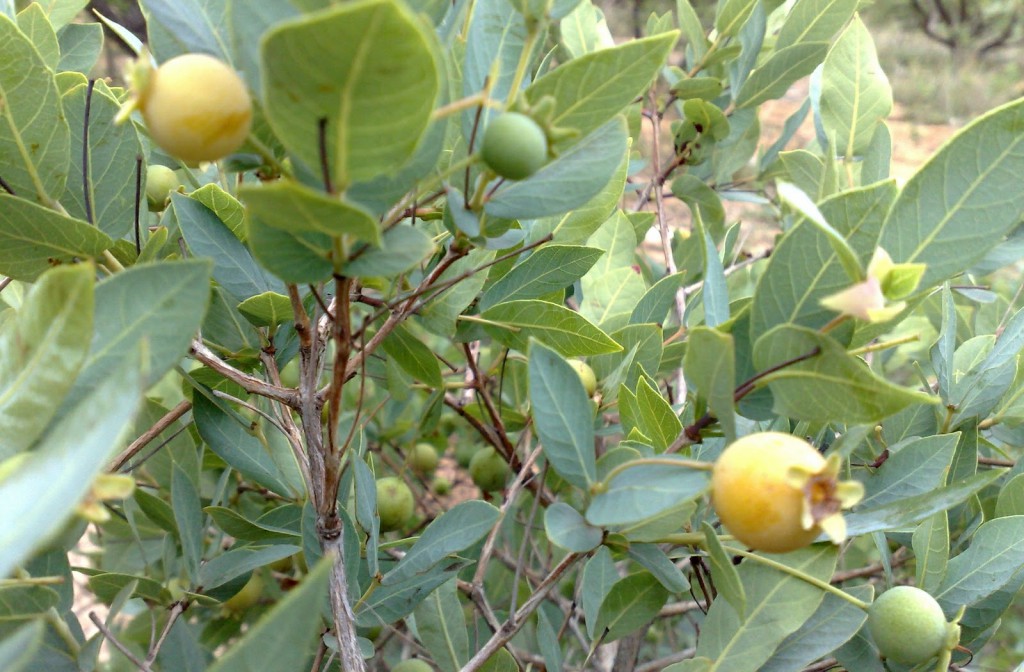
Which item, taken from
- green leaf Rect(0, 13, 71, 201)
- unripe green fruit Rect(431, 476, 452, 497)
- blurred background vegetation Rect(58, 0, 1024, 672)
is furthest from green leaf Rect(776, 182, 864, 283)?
blurred background vegetation Rect(58, 0, 1024, 672)

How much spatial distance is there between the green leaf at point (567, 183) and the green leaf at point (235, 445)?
0.37 m

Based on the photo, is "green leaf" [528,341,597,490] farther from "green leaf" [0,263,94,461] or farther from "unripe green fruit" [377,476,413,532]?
"unripe green fruit" [377,476,413,532]

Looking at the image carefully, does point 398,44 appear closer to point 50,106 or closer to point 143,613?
point 50,106

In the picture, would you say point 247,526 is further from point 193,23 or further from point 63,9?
point 63,9

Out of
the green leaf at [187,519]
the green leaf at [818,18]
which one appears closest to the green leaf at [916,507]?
the green leaf at [187,519]

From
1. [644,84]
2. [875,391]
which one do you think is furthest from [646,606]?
[644,84]

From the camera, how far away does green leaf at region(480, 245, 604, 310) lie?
790 millimetres

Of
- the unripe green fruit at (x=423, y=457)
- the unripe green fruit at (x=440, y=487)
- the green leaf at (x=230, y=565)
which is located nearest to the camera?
the green leaf at (x=230, y=565)

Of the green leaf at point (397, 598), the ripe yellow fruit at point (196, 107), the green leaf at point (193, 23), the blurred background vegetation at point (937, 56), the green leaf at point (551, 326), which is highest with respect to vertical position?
the green leaf at point (193, 23)

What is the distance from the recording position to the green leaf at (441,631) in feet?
2.79

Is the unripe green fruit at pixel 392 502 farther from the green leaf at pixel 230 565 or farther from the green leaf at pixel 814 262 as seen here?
the green leaf at pixel 814 262

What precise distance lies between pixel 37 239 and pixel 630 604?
620mm

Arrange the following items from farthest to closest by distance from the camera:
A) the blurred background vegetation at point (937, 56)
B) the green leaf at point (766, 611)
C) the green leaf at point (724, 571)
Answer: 1. the blurred background vegetation at point (937, 56)
2. the green leaf at point (766, 611)
3. the green leaf at point (724, 571)

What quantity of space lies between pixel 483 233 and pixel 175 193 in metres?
0.25
